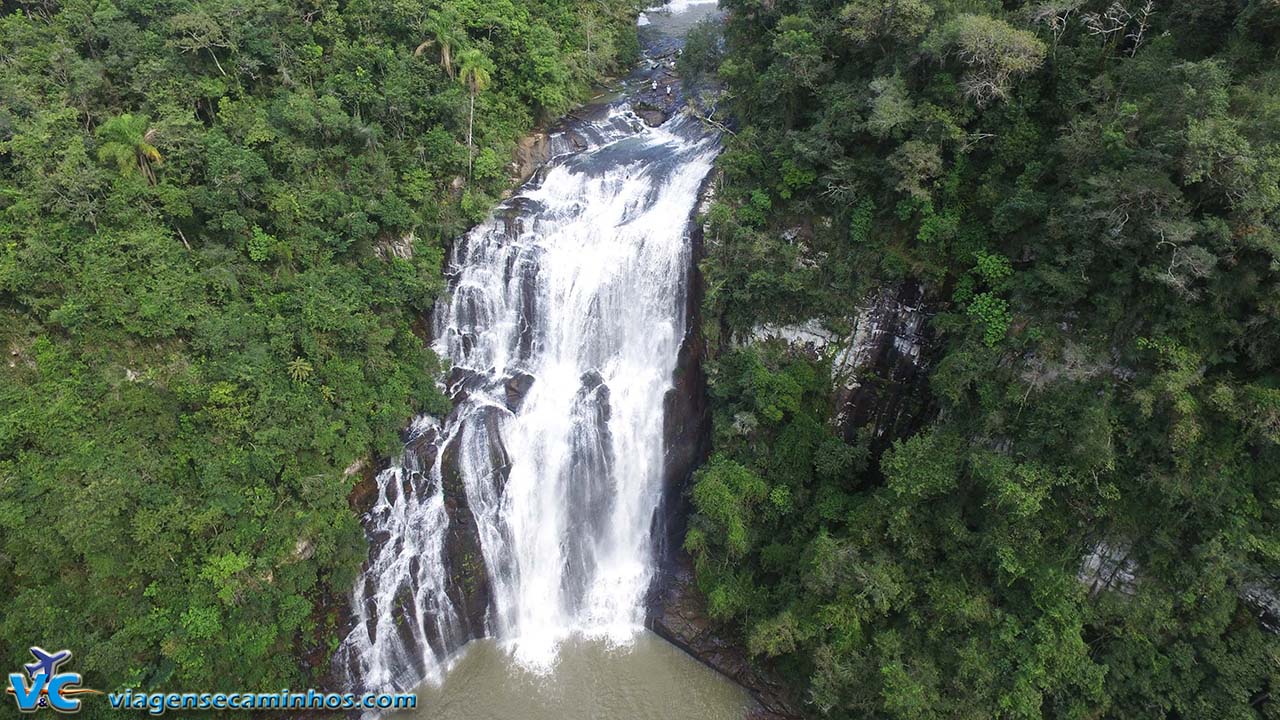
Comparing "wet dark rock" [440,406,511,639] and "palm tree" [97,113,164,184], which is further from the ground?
"palm tree" [97,113,164,184]

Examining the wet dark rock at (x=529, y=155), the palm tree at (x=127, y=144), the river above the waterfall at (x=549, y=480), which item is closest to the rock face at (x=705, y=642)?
the river above the waterfall at (x=549, y=480)

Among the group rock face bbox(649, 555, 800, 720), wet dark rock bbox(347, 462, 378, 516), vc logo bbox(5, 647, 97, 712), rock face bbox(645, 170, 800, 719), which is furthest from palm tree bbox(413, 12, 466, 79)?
vc logo bbox(5, 647, 97, 712)

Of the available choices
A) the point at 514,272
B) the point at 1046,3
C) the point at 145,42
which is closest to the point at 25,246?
the point at 145,42

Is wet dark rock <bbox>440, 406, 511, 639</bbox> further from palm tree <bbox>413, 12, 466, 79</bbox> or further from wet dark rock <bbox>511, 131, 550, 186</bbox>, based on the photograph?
palm tree <bbox>413, 12, 466, 79</bbox>

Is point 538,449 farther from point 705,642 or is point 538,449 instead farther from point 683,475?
point 705,642

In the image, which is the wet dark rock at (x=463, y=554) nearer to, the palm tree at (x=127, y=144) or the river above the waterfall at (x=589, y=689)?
the river above the waterfall at (x=589, y=689)

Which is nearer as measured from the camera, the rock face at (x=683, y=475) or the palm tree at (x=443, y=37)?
the rock face at (x=683, y=475)

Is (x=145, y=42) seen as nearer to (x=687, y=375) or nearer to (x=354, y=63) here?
(x=354, y=63)
